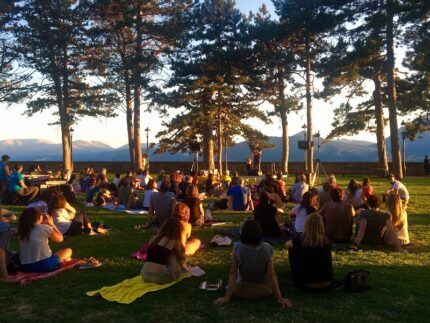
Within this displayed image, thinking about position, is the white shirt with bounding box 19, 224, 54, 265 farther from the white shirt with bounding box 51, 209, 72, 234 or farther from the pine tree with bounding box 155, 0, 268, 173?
the pine tree with bounding box 155, 0, 268, 173

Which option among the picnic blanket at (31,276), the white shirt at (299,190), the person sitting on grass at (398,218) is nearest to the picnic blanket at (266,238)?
the person sitting on grass at (398,218)

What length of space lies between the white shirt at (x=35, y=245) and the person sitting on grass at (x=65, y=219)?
2565 mm

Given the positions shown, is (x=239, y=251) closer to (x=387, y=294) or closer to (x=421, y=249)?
(x=387, y=294)

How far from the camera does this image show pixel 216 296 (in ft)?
17.1

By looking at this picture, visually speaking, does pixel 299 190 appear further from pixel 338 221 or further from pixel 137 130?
pixel 137 130

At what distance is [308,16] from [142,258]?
20298 millimetres

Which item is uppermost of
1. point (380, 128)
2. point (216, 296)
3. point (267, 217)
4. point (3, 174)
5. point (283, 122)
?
point (283, 122)

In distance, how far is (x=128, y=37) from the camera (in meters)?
28.6

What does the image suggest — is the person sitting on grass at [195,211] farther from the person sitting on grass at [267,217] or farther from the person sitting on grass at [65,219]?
the person sitting on grass at [65,219]

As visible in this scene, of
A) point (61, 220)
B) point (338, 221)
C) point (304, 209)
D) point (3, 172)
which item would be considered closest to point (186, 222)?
point (304, 209)

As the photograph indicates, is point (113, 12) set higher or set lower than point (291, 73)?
higher

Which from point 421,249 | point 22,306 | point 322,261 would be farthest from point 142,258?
point 421,249

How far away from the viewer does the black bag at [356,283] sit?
5.30 m

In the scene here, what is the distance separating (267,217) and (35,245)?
4.27 meters
